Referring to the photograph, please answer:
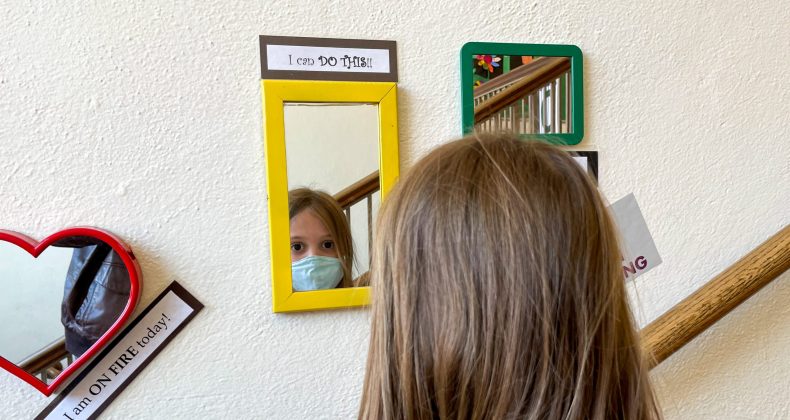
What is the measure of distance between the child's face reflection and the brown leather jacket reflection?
0.57 feet

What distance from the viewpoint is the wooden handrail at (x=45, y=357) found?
555 mm

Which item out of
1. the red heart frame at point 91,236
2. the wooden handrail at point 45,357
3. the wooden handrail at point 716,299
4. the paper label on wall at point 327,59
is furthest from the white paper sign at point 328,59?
the wooden handrail at point 716,299

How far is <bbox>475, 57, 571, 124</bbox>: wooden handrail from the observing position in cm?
69

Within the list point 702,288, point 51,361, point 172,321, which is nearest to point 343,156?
point 172,321

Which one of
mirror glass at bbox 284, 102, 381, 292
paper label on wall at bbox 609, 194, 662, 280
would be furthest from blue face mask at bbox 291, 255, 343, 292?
paper label on wall at bbox 609, 194, 662, 280

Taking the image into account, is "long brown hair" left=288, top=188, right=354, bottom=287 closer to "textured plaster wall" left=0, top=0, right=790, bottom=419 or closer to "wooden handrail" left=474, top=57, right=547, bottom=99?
"textured plaster wall" left=0, top=0, right=790, bottom=419

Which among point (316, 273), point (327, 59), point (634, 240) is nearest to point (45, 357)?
point (316, 273)

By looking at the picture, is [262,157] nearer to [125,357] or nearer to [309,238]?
[309,238]

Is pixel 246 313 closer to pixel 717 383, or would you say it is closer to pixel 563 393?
pixel 563 393

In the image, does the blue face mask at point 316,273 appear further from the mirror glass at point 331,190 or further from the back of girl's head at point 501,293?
the back of girl's head at point 501,293

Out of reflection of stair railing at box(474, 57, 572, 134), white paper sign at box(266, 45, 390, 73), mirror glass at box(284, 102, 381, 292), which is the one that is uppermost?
white paper sign at box(266, 45, 390, 73)

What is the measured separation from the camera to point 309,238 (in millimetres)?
638

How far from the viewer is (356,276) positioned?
0.66 meters

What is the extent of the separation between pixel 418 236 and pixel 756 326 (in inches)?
26.5
